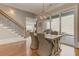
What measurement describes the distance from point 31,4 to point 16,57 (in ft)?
3.62

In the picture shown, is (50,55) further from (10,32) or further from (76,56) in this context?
(10,32)

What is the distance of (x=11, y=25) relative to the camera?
6.46 ft

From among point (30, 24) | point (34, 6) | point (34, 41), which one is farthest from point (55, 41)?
point (34, 6)

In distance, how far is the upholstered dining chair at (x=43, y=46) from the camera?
6.49 feet

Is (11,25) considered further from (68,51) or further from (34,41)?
(68,51)

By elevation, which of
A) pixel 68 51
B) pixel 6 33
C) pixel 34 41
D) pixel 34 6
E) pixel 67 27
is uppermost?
pixel 34 6

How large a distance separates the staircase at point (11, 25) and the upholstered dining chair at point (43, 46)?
0.37 m

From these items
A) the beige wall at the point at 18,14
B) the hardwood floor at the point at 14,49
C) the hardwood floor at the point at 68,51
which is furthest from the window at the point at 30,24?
the hardwood floor at the point at 68,51

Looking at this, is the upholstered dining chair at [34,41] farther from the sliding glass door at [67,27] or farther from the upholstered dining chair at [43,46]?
the sliding glass door at [67,27]

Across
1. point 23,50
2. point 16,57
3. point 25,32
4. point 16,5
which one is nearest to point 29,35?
point 25,32

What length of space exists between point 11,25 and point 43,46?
0.79m

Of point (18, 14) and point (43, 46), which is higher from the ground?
point (18, 14)

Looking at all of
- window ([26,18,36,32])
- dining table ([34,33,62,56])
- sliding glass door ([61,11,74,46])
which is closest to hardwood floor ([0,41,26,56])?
window ([26,18,36,32])

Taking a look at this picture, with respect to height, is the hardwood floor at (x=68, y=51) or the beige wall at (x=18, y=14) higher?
the beige wall at (x=18, y=14)
